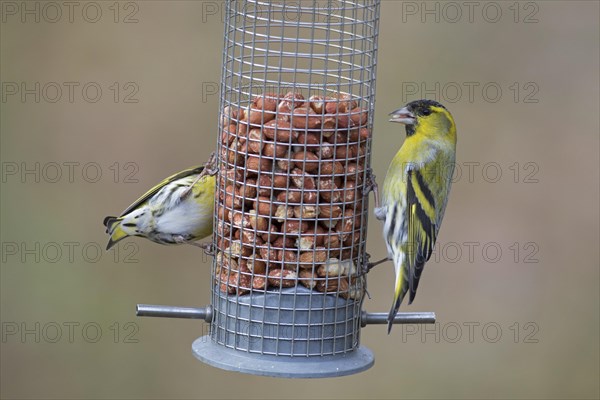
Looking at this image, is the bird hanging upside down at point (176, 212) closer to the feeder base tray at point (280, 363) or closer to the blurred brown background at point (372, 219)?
the feeder base tray at point (280, 363)

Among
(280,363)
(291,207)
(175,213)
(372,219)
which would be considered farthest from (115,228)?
(372,219)

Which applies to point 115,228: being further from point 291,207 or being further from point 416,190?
point 416,190

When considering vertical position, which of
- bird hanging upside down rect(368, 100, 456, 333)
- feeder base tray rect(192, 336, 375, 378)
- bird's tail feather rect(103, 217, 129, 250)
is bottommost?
feeder base tray rect(192, 336, 375, 378)

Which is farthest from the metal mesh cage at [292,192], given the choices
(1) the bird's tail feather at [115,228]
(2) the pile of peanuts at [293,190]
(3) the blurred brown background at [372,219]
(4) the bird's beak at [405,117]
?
(3) the blurred brown background at [372,219]

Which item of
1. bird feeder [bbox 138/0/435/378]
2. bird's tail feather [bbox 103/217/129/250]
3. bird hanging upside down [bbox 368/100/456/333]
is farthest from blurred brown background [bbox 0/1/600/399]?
bird feeder [bbox 138/0/435/378]

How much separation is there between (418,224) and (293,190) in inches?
45.8

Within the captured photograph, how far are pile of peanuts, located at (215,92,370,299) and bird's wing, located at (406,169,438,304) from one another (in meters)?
0.62

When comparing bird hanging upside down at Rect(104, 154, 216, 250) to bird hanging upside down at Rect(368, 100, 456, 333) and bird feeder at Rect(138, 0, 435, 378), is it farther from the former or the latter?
bird hanging upside down at Rect(368, 100, 456, 333)

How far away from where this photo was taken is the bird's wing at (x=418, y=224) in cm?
766

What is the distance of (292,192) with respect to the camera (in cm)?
697

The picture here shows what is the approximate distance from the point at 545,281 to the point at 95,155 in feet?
16.2

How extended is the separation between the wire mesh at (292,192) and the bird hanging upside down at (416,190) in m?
0.56

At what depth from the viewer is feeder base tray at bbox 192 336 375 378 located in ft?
22.3

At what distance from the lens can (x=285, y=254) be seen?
7.00 metres
